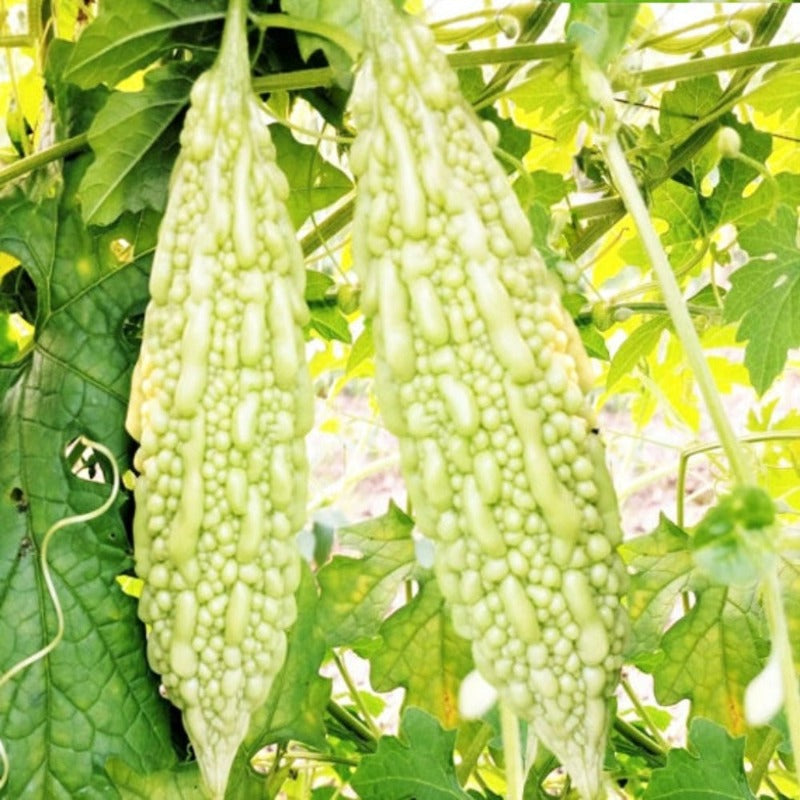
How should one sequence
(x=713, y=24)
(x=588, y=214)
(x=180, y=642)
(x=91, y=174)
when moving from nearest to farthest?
(x=180, y=642) → (x=91, y=174) → (x=713, y=24) → (x=588, y=214)

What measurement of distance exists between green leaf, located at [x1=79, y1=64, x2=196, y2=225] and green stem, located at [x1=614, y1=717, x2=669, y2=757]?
2.31 feet

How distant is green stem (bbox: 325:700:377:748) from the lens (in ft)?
4.15

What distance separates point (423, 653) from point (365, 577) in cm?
8

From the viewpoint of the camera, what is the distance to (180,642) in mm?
832

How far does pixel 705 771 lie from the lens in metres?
0.95

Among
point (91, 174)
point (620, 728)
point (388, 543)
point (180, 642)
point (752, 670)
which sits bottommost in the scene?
point (620, 728)

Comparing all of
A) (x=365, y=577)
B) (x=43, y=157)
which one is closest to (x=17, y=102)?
(x=43, y=157)

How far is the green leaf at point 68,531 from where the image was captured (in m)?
0.93

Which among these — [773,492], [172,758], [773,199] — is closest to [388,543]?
[172,758]

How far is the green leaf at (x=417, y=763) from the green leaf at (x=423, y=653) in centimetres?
5

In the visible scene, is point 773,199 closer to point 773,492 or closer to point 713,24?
point 713,24

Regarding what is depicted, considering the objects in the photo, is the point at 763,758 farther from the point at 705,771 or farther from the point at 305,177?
the point at 305,177

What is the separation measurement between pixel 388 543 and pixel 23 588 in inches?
11.9

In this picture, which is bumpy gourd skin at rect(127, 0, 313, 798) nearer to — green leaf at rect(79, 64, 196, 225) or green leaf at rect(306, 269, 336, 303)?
green leaf at rect(79, 64, 196, 225)
